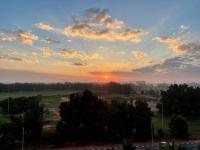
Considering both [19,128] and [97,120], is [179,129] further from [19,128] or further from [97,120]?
[19,128]

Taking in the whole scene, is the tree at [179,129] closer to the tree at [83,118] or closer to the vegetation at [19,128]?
the tree at [83,118]

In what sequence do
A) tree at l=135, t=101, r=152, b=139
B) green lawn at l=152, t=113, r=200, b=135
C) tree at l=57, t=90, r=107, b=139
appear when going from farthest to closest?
1. green lawn at l=152, t=113, r=200, b=135
2. tree at l=135, t=101, r=152, b=139
3. tree at l=57, t=90, r=107, b=139

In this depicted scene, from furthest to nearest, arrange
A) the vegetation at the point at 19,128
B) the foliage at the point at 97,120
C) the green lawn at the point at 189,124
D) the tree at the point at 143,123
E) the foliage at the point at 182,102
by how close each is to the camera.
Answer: the foliage at the point at 182,102
the green lawn at the point at 189,124
the tree at the point at 143,123
the foliage at the point at 97,120
the vegetation at the point at 19,128

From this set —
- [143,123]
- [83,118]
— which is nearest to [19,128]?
[83,118]

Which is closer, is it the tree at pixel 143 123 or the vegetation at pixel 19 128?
the vegetation at pixel 19 128

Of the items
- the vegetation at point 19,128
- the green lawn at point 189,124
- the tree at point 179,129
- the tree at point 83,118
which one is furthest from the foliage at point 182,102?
the vegetation at point 19,128

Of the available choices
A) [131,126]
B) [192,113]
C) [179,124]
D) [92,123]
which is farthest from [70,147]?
[192,113]

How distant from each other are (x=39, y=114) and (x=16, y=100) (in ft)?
114

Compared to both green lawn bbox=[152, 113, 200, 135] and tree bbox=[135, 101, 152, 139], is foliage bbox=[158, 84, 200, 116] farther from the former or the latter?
tree bbox=[135, 101, 152, 139]

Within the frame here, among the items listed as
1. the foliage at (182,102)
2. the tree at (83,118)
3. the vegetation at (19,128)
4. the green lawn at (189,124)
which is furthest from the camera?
the foliage at (182,102)

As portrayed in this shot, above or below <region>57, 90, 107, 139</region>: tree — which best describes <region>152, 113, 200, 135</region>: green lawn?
below

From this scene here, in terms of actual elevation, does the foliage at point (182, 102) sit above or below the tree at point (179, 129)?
above

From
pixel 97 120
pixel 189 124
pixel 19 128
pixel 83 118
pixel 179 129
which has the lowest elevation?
pixel 189 124

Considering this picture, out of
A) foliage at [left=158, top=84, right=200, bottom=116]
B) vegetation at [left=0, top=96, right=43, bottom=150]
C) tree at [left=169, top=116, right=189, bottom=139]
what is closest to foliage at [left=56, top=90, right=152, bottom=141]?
vegetation at [left=0, top=96, right=43, bottom=150]
